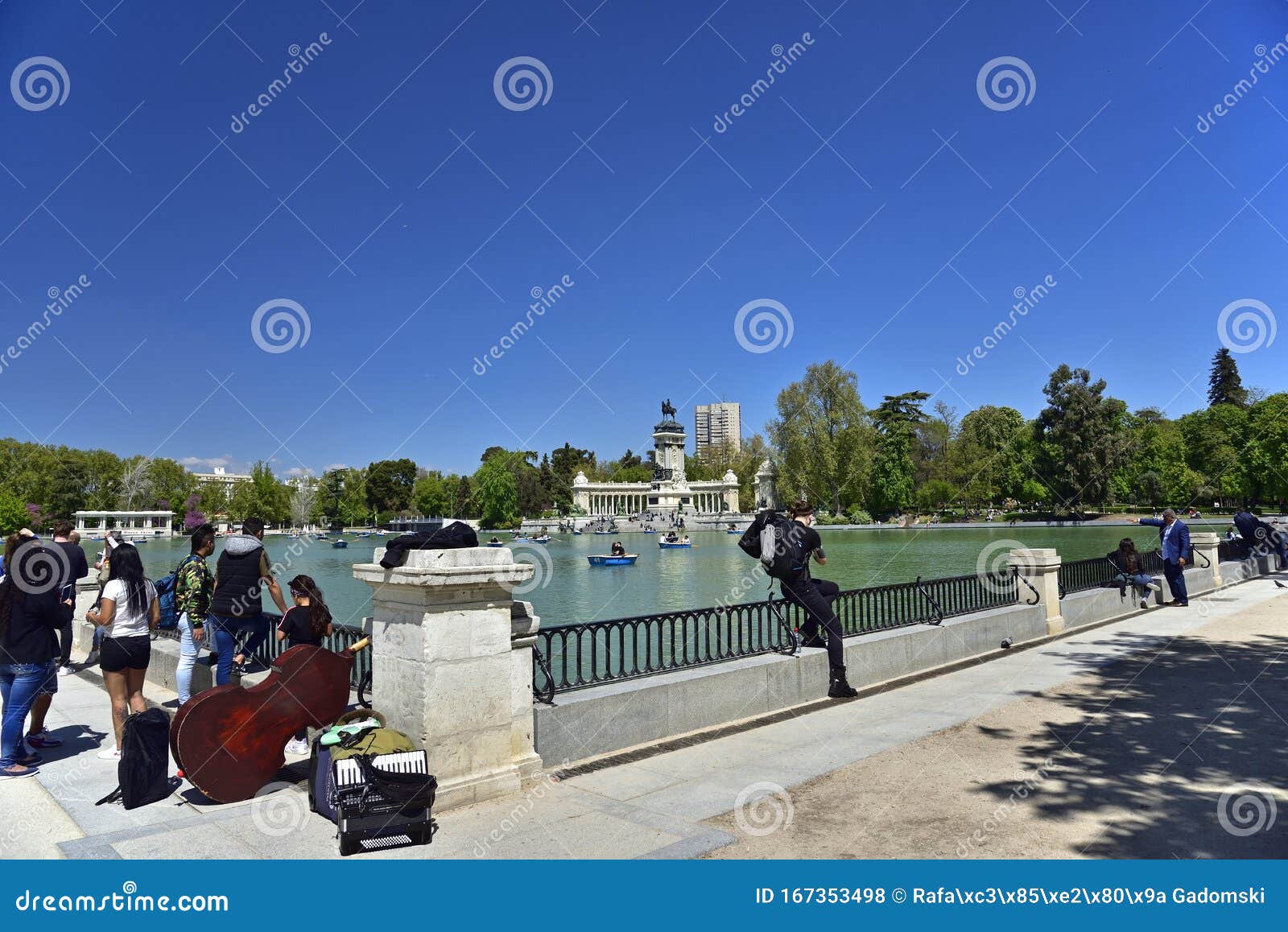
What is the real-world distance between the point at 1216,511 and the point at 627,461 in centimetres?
12402

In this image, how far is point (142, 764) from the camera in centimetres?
526

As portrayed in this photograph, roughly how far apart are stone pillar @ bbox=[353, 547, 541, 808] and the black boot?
3.77 m

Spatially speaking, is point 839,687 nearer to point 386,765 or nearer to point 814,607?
point 814,607

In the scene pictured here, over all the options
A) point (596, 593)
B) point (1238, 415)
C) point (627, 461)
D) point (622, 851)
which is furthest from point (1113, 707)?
point (627, 461)

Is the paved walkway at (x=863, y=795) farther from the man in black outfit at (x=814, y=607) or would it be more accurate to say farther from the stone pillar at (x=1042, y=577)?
the stone pillar at (x=1042, y=577)

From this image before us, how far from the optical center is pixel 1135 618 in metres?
14.2

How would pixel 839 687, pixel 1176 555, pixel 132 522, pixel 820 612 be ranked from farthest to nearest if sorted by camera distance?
pixel 132 522, pixel 1176 555, pixel 839 687, pixel 820 612

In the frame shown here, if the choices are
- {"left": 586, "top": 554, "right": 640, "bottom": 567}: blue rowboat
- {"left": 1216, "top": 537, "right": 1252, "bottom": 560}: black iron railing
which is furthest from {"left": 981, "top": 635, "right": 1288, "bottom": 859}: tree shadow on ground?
{"left": 586, "top": 554, "right": 640, "bottom": 567}: blue rowboat

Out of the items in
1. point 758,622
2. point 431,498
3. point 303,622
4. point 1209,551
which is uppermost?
point 431,498

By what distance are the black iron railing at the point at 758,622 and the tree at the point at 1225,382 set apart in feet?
337

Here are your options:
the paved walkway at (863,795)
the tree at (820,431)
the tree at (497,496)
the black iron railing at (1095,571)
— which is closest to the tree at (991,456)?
the tree at (820,431)

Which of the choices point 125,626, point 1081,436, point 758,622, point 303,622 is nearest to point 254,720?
point 303,622

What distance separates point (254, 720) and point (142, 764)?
75cm

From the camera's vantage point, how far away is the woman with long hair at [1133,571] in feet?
49.2
